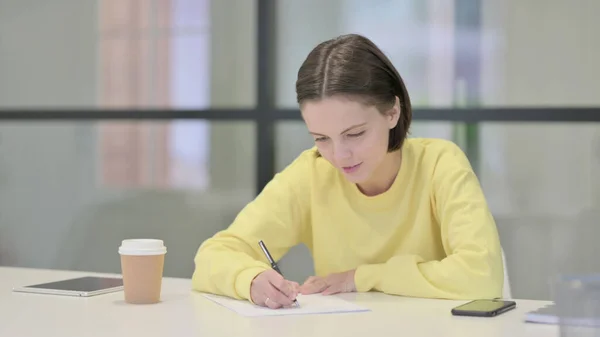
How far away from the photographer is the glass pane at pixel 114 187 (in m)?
3.47

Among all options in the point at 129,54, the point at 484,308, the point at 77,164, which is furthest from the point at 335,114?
the point at 77,164

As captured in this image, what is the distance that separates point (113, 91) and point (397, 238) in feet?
6.64

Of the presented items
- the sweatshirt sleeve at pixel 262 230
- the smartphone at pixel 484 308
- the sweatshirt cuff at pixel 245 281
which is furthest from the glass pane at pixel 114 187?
the smartphone at pixel 484 308

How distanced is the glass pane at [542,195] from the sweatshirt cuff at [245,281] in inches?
65.3

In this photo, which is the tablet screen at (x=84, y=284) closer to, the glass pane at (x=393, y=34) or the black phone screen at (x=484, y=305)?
the black phone screen at (x=484, y=305)

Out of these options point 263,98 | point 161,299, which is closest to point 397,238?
point 161,299

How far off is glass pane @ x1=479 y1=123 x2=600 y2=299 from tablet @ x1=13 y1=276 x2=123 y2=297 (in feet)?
5.61

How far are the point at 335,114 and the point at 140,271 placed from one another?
1.71 ft

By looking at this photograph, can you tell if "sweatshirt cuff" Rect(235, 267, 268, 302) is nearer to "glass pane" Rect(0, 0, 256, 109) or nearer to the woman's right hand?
the woman's right hand

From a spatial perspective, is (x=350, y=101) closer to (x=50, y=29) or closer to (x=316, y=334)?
(x=316, y=334)

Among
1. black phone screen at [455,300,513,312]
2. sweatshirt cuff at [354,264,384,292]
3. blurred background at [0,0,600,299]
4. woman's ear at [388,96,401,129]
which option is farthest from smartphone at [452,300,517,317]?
blurred background at [0,0,600,299]

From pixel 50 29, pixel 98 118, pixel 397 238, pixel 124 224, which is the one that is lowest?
pixel 124 224

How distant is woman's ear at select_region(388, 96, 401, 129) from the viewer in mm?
1905

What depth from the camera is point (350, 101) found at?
1801 mm
